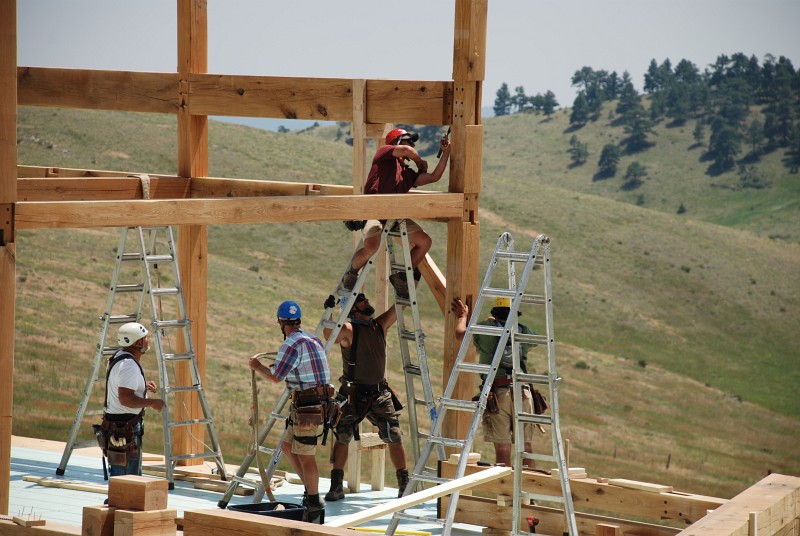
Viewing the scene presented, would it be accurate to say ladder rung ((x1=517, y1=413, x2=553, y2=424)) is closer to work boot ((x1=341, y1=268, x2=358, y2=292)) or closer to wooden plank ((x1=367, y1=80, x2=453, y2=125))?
work boot ((x1=341, y1=268, x2=358, y2=292))

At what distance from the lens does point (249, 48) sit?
75625mm

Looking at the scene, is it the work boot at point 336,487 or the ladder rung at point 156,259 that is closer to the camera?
the work boot at point 336,487

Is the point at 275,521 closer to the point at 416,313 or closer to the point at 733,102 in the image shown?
the point at 416,313

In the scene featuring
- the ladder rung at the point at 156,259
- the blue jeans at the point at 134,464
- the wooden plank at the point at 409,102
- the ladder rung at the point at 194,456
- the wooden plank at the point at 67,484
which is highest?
the wooden plank at the point at 409,102

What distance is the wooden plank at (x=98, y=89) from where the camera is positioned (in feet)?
43.3

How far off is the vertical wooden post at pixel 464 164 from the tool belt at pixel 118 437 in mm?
2831

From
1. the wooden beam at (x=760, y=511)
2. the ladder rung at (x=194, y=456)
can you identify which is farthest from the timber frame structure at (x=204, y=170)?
the wooden beam at (x=760, y=511)

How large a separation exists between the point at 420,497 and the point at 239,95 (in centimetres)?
589

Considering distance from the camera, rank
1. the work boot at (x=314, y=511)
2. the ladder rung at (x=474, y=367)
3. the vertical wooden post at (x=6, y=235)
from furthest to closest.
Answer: the work boot at (x=314, y=511)
the ladder rung at (x=474, y=367)
the vertical wooden post at (x=6, y=235)

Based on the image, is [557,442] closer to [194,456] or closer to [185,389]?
[194,456]

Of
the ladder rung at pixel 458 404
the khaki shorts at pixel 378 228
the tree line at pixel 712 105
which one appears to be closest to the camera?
the ladder rung at pixel 458 404

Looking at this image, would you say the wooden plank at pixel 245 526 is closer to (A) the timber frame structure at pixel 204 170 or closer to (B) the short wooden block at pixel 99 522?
(B) the short wooden block at pixel 99 522

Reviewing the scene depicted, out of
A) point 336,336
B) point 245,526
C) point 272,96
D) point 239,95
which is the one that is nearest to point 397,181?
point 336,336

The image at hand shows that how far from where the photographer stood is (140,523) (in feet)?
20.8
